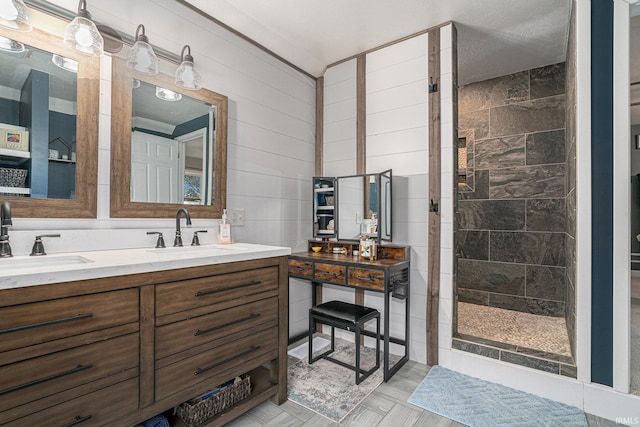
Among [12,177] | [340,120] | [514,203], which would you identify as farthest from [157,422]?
[514,203]

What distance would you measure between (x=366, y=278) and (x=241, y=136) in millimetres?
1422

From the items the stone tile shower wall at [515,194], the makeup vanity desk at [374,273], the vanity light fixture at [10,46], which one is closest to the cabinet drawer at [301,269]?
the makeup vanity desk at [374,273]

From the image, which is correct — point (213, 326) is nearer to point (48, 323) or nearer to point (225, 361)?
point (225, 361)

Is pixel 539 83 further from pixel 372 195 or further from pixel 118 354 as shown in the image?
pixel 118 354

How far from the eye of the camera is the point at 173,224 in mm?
1993

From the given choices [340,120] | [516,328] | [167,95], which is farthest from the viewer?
[340,120]

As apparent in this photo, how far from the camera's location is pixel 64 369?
1.07 metres

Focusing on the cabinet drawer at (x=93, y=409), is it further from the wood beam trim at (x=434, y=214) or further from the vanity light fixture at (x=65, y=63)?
the wood beam trim at (x=434, y=214)

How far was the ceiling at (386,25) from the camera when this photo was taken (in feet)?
7.10

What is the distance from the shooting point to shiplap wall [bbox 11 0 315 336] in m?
1.68

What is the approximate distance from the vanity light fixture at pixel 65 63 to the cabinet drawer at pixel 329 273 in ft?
6.18

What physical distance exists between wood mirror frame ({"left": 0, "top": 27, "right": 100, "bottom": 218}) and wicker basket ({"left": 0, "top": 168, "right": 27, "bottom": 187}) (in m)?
0.11

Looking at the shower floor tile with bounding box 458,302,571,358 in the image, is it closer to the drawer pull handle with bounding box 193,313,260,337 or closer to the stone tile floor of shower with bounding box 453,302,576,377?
the stone tile floor of shower with bounding box 453,302,576,377

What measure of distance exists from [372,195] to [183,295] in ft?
5.55
